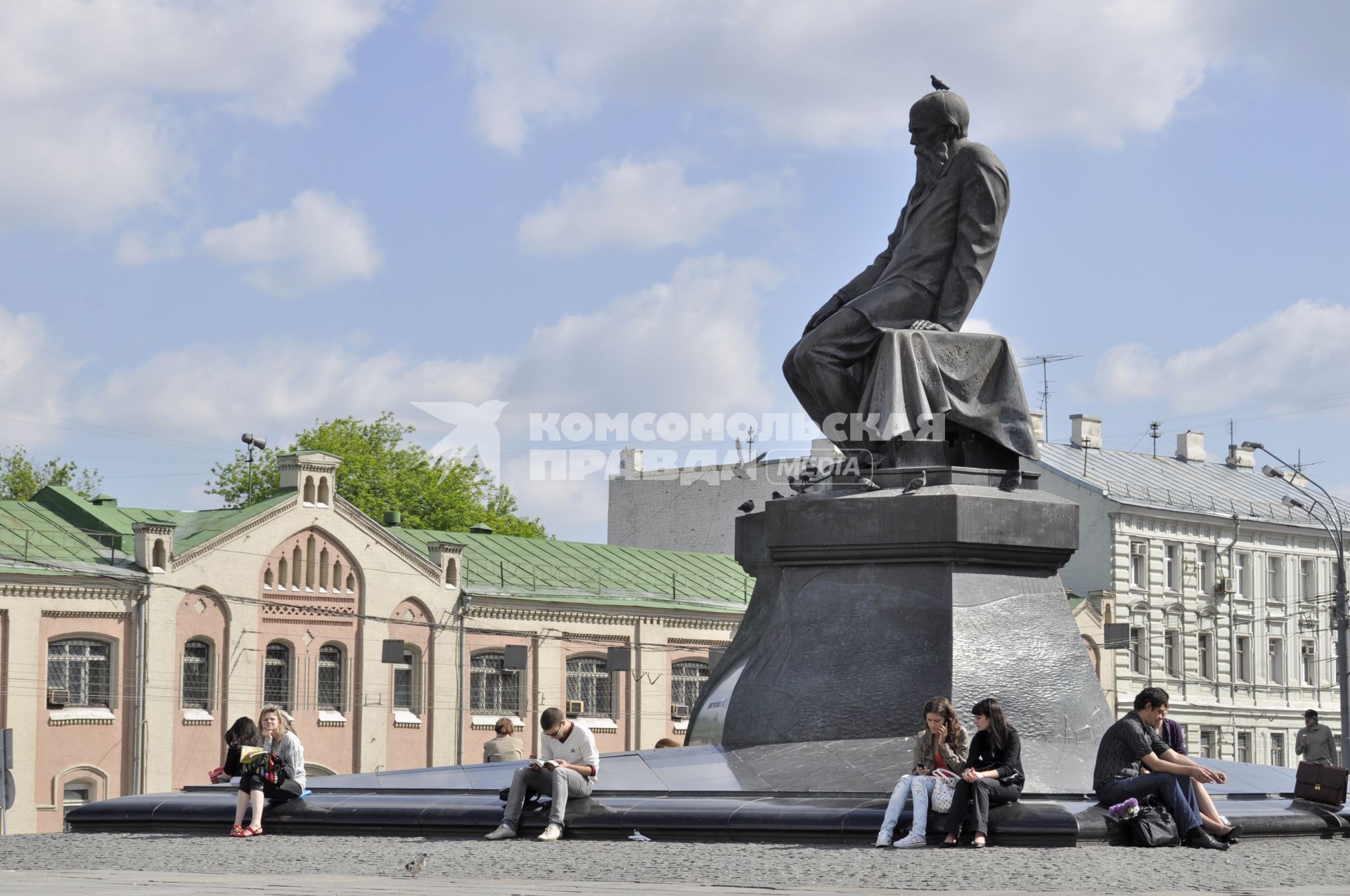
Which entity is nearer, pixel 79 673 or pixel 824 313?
pixel 824 313

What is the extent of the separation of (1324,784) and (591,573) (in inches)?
A: 1655

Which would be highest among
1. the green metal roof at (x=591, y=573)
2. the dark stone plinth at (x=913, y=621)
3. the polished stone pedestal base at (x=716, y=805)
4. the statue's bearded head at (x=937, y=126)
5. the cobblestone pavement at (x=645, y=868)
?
the statue's bearded head at (x=937, y=126)

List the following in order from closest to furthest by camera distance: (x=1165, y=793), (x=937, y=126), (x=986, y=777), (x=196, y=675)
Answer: (x=986, y=777)
(x=1165, y=793)
(x=937, y=126)
(x=196, y=675)

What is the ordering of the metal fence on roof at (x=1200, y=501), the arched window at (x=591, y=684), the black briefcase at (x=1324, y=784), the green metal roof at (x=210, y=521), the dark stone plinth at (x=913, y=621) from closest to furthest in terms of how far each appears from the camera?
1. the black briefcase at (x=1324, y=784)
2. the dark stone plinth at (x=913, y=621)
3. the green metal roof at (x=210, y=521)
4. the arched window at (x=591, y=684)
5. the metal fence on roof at (x=1200, y=501)

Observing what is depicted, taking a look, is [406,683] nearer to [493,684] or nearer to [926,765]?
[493,684]

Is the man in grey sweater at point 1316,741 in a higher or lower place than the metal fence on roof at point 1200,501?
lower

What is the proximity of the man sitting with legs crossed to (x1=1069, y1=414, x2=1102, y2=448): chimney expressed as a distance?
53240 mm

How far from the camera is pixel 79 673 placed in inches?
1718

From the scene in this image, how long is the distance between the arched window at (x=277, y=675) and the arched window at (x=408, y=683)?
2926 mm

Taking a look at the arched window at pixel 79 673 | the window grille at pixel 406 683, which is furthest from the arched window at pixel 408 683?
the arched window at pixel 79 673

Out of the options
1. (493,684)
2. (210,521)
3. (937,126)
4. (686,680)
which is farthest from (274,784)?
(686,680)

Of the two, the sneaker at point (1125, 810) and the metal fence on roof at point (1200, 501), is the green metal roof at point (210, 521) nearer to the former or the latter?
the metal fence on roof at point (1200, 501)

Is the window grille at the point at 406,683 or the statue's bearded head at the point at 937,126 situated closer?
the statue's bearded head at the point at 937,126

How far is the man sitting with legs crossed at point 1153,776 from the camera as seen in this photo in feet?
39.5
